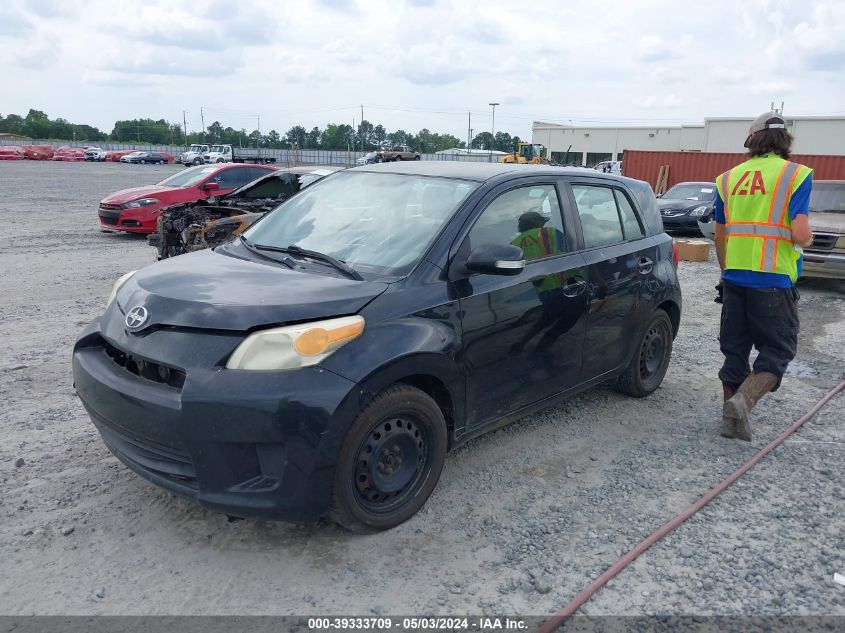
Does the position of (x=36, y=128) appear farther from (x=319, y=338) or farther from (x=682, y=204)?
(x=319, y=338)

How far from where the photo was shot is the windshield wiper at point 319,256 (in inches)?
135

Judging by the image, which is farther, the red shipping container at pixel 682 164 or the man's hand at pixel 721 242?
the red shipping container at pixel 682 164

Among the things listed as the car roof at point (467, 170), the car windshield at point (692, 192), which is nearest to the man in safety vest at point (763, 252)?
the car roof at point (467, 170)

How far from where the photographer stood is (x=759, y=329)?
4.59 m

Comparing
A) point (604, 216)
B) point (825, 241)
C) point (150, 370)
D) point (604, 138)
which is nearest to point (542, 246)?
point (604, 216)

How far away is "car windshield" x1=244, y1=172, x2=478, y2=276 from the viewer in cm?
359

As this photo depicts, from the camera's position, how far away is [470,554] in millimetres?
3184

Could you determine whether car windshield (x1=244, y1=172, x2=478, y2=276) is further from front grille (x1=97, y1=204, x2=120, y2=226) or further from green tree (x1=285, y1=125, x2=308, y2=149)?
green tree (x1=285, y1=125, x2=308, y2=149)

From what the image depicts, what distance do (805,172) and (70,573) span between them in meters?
4.61

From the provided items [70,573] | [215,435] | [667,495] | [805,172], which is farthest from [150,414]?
[805,172]

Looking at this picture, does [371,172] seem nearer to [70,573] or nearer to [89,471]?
[89,471]

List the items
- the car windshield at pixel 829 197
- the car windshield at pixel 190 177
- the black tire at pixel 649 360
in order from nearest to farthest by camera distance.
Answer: the black tire at pixel 649 360 → the car windshield at pixel 829 197 → the car windshield at pixel 190 177

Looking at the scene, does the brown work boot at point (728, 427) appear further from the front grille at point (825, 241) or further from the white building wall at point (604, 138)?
the white building wall at point (604, 138)

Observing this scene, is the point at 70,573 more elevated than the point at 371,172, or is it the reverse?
the point at 371,172
